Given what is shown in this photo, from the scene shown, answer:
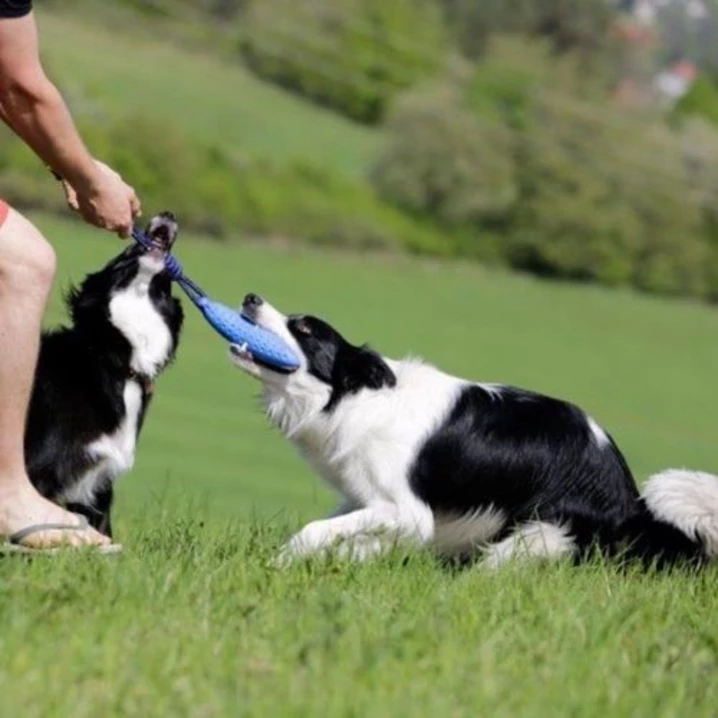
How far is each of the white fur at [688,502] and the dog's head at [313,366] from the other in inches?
44.9

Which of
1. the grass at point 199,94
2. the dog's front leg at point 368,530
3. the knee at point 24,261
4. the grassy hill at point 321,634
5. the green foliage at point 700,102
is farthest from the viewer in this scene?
the green foliage at point 700,102

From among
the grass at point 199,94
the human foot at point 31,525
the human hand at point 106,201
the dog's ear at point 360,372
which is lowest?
the grass at point 199,94

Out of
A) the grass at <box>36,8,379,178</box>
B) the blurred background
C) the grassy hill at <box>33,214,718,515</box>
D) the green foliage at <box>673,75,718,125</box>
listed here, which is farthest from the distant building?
the grassy hill at <box>33,214,718,515</box>

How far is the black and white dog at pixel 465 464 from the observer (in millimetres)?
7742

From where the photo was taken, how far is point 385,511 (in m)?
7.64

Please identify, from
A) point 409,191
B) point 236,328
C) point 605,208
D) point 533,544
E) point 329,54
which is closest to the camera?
point 236,328

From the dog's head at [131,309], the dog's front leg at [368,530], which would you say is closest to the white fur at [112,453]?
the dog's head at [131,309]

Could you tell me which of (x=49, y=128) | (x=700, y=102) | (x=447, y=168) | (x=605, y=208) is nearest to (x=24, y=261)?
(x=49, y=128)

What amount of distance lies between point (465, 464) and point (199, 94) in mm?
56669

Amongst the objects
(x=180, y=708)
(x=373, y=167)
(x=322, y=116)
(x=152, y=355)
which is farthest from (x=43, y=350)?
(x=322, y=116)

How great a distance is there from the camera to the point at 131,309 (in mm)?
7445

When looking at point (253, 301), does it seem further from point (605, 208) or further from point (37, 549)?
point (605, 208)

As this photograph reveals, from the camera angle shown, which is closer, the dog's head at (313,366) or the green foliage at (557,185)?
the dog's head at (313,366)

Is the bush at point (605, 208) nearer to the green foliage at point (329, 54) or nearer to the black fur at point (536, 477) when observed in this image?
the green foliage at point (329, 54)
